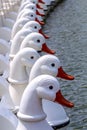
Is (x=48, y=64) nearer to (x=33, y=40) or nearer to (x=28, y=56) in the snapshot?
(x=28, y=56)

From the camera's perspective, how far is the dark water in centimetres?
594

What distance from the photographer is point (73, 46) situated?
345 inches

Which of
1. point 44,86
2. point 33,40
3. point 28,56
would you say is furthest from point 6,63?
point 44,86

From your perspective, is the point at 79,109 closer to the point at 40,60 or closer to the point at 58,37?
the point at 40,60

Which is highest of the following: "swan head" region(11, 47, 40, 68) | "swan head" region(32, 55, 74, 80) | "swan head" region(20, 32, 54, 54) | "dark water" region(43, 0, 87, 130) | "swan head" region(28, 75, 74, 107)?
"swan head" region(28, 75, 74, 107)

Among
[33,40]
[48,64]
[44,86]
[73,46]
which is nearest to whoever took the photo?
[44,86]

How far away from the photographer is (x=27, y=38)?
671cm

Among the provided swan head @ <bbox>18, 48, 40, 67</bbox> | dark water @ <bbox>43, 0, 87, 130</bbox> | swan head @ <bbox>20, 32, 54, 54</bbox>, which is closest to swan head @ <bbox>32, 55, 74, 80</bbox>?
swan head @ <bbox>18, 48, 40, 67</bbox>

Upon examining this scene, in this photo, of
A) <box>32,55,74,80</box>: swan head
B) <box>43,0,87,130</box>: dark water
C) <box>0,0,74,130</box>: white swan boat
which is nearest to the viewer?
<box>0,0,74,130</box>: white swan boat

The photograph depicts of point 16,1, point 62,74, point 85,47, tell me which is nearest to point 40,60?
point 62,74

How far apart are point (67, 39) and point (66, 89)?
2.96 meters

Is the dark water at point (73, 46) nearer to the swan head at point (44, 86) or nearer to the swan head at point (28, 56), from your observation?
the swan head at point (28, 56)

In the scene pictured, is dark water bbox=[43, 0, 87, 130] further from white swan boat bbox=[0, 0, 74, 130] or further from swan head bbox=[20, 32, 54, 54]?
swan head bbox=[20, 32, 54, 54]

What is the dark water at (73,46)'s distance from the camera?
19.5 feet
